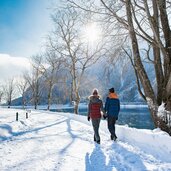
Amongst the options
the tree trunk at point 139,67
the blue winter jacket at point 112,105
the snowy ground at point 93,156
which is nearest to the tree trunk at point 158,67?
the tree trunk at point 139,67

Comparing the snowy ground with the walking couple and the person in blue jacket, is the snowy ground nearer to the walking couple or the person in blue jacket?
the walking couple

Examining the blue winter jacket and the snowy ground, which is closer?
the snowy ground

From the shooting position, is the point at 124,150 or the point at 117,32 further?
the point at 117,32

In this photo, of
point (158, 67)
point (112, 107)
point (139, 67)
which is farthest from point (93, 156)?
point (158, 67)

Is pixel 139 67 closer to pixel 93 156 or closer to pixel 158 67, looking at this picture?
pixel 158 67

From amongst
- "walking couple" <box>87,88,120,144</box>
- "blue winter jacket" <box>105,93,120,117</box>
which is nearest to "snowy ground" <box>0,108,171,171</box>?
"walking couple" <box>87,88,120,144</box>

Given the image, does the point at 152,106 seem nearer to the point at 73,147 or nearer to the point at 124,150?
the point at 124,150

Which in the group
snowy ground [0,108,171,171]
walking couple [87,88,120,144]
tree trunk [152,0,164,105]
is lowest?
snowy ground [0,108,171,171]

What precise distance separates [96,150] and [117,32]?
539 centimetres

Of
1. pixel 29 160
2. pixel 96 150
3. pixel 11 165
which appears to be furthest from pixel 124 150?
pixel 11 165

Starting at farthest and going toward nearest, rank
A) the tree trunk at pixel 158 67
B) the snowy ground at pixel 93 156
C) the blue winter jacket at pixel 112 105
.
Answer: the blue winter jacket at pixel 112 105 → the tree trunk at pixel 158 67 → the snowy ground at pixel 93 156

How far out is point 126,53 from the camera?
41.9ft

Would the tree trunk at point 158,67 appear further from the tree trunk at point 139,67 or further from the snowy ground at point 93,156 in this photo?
the snowy ground at point 93,156

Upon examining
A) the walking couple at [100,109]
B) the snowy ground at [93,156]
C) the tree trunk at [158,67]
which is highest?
the tree trunk at [158,67]
